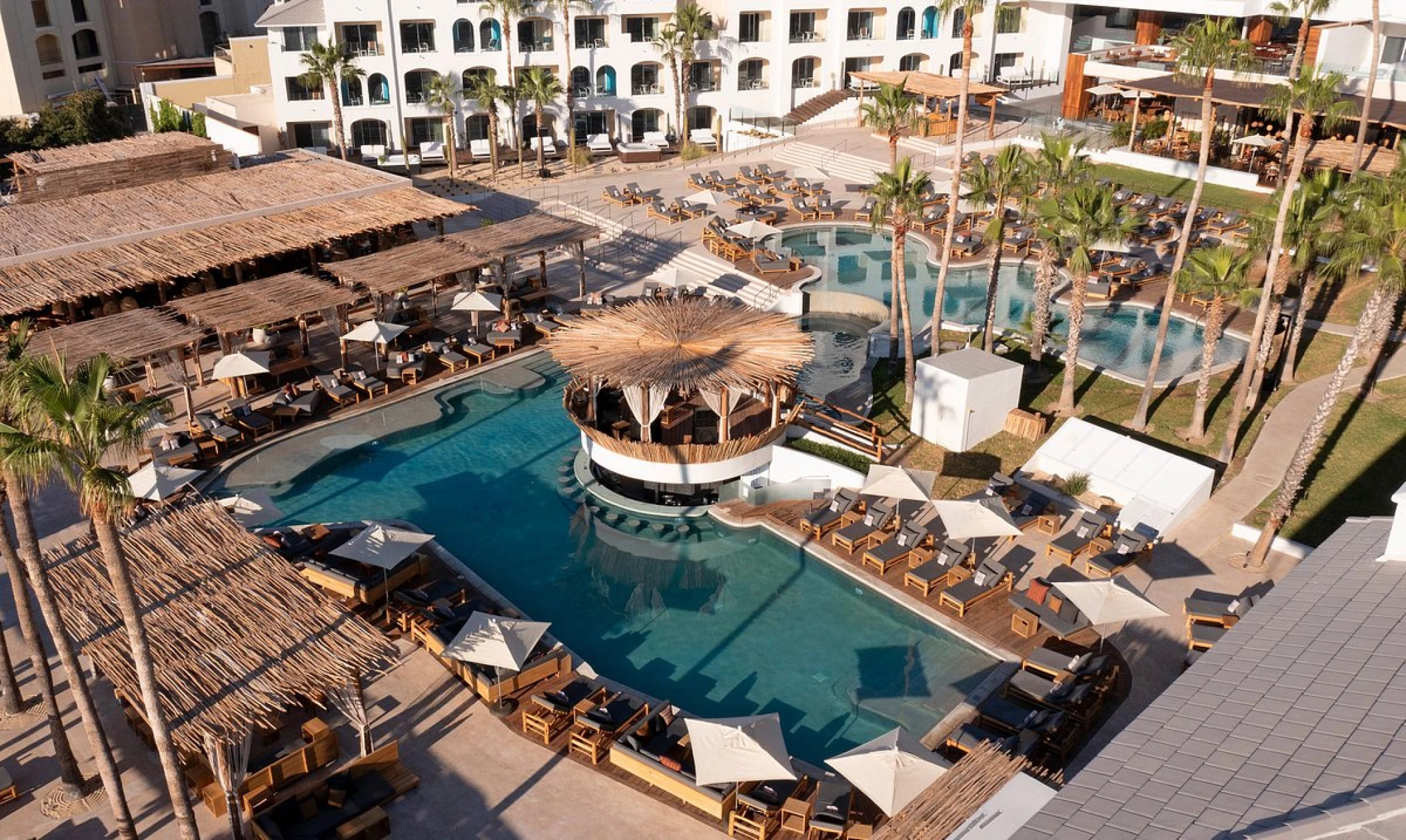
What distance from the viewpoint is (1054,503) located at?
90.6ft

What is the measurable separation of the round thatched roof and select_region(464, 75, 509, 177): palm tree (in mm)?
28022

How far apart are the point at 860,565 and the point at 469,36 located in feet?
145

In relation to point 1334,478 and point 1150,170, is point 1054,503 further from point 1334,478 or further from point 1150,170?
point 1150,170

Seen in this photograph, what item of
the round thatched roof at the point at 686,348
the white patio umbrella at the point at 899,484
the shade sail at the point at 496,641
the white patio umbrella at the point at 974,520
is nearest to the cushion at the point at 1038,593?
the white patio umbrella at the point at 974,520

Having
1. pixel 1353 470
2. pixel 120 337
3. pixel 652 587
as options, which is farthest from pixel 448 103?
pixel 1353 470

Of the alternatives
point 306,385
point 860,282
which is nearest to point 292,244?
A: point 306,385

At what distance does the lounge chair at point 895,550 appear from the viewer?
25.4 meters

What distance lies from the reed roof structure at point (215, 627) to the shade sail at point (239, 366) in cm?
1064

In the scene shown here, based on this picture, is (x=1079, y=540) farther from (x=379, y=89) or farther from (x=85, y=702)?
(x=379, y=89)

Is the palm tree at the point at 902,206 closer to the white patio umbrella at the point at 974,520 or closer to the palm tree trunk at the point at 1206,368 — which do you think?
the white patio umbrella at the point at 974,520

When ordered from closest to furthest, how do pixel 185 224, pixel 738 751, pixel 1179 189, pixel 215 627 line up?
pixel 738 751, pixel 215 627, pixel 185 224, pixel 1179 189

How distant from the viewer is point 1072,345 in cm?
3053

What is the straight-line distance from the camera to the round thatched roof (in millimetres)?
27141

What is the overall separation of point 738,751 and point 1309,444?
570 inches
